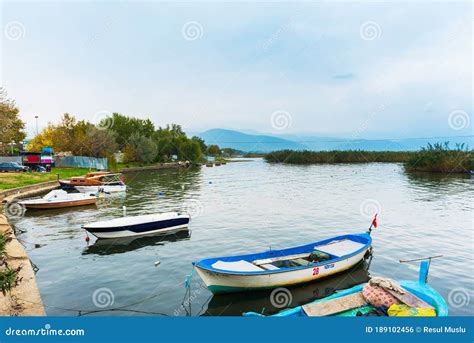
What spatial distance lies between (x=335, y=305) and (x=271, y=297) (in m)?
4.04

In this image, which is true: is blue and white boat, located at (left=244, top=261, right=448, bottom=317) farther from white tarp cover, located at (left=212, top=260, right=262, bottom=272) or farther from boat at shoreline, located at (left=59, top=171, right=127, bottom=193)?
boat at shoreline, located at (left=59, top=171, right=127, bottom=193)

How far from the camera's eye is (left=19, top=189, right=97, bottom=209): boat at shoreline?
3616cm

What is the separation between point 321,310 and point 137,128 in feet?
409

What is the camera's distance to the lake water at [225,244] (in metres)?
15.8

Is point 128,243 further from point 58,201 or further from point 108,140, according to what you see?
point 108,140

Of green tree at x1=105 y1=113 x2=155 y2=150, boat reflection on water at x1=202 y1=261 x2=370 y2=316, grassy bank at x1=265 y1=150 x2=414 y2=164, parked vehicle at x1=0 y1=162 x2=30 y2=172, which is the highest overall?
green tree at x1=105 y1=113 x2=155 y2=150

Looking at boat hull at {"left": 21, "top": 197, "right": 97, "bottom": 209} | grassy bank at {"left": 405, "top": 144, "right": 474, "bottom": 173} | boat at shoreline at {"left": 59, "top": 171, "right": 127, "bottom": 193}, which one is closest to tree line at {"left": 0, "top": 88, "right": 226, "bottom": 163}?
boat at shoreline at {"left": 59, "top": 171, "right": 127, "bottom": 193}

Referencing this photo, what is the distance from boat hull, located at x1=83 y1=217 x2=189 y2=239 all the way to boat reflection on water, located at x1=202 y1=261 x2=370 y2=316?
40.8 ft

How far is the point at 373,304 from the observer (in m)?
13.0

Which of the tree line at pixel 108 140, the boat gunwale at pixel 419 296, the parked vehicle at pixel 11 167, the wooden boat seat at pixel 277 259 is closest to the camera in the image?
the boat gunwale at pixel 419 296

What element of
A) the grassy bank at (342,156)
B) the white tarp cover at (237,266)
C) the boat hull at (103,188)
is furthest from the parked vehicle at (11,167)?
the grassy bank at (342,156)

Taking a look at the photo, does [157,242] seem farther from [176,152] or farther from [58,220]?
[176,152]

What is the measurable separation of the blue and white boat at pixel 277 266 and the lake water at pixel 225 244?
0.63 meters

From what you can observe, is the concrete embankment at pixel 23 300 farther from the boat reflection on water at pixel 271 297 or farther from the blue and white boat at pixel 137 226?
the blue and white boat at pixel 137 226
